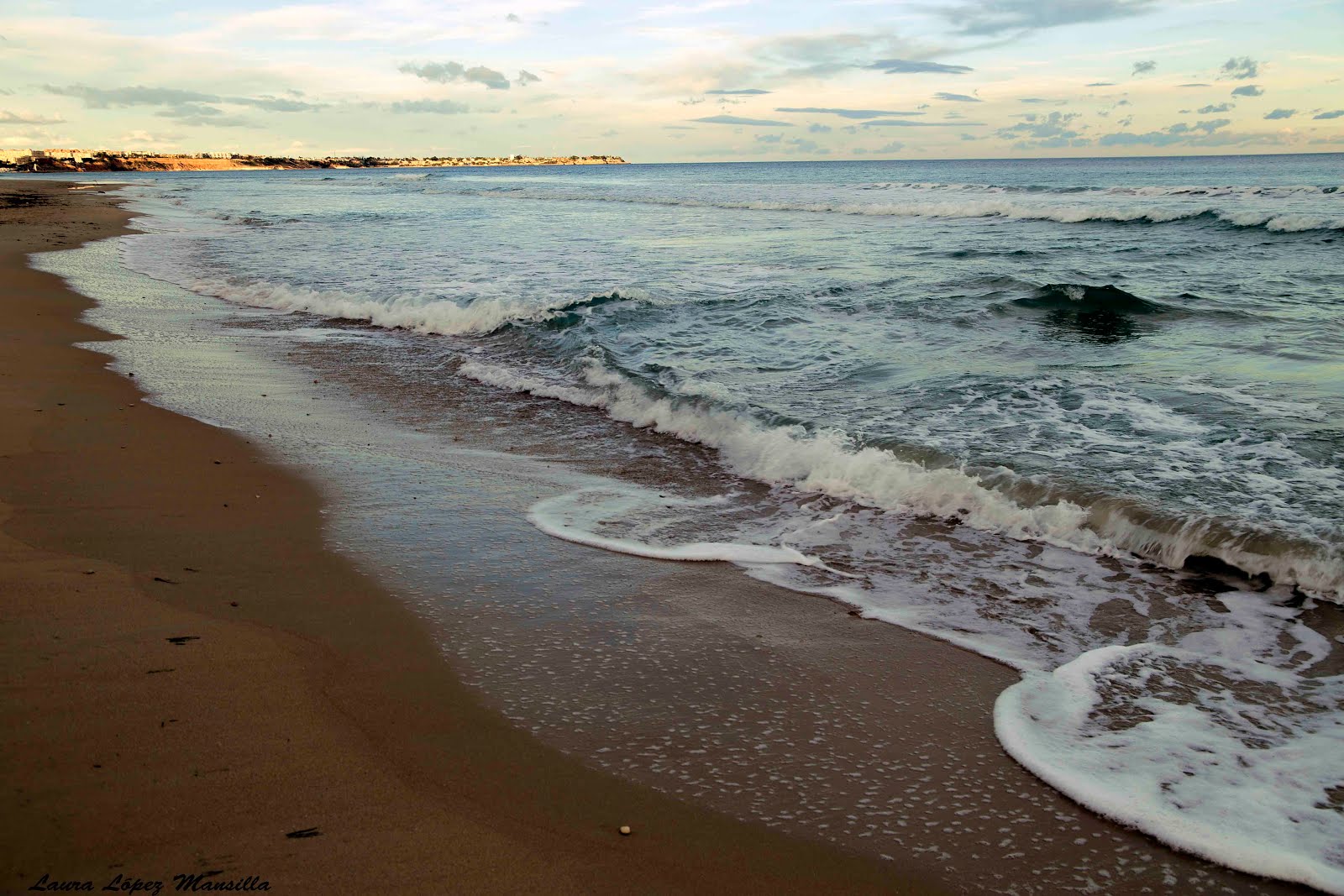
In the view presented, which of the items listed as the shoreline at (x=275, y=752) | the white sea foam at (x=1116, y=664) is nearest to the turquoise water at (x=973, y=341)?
the white sea foam at (x=1116, y=664)

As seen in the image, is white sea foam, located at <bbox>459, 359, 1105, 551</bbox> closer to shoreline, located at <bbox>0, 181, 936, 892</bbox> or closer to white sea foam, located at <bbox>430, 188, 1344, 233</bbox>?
shoreline, located at <bbox>0, 181, 936, 892</bbox>

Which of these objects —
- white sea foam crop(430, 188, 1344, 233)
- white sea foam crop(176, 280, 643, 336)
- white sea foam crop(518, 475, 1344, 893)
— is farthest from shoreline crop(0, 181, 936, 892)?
white sea foam crop(430, 188, 1344, 233)

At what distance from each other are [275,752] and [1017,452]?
4989mm

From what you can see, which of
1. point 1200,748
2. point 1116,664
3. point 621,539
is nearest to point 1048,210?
point 621,539

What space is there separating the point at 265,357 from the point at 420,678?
7413 mm

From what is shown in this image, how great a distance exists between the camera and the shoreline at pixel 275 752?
7.29 ft

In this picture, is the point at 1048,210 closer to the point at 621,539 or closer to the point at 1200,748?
the point at 621,539

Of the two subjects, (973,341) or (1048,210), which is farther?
(1048,210)

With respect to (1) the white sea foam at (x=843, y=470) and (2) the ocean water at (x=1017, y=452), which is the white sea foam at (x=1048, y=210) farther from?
(1) the white sea foam at (x=843, y=470)

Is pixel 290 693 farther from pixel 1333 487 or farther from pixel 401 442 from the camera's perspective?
pixel 1333 487

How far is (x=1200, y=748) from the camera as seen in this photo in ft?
9.50

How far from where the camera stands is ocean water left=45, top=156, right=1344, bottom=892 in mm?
3039

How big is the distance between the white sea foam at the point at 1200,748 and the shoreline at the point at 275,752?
33.6 inches

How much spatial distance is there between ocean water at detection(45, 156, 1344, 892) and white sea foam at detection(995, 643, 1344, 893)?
0.01 meters
